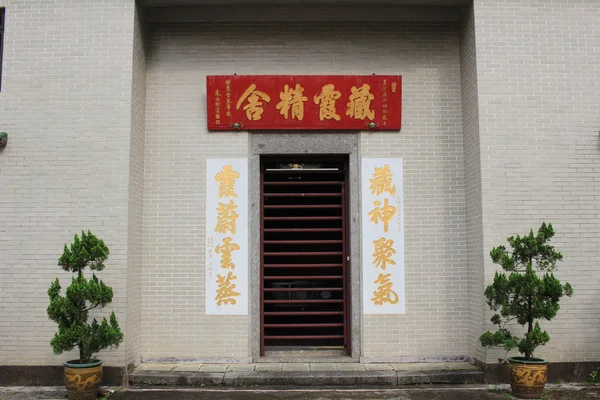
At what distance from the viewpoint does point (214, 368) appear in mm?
6715

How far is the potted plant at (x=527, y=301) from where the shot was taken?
5707 mm

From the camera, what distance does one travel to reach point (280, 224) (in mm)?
7664

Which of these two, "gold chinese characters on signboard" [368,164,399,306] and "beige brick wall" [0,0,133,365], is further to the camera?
"gold chinese characters on signboard" [368,164,399,306]

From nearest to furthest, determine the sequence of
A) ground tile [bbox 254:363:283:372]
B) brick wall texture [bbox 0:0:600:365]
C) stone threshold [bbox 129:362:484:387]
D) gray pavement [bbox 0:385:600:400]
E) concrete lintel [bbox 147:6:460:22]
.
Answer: gray pavement [bbox 0:385:600:400] → stone threshold [bbox 129:362:484:387] → brick wall texture [bbox 0:0:600:365] → ground tile [bbox 254:363:283:372] → concrete lintel [bbox 147:6:460:22]

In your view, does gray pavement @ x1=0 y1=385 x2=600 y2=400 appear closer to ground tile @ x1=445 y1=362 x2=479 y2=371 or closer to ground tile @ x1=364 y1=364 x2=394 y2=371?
ground tile @ x1=445 y1=362 x2=479 y2=371

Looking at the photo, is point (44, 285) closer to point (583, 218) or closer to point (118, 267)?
point (118, 267)

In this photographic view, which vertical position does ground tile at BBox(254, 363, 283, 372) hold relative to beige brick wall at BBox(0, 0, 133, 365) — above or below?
below

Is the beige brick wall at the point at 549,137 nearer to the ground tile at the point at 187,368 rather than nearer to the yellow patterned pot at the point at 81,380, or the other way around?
the ground tile at the point at 187,368

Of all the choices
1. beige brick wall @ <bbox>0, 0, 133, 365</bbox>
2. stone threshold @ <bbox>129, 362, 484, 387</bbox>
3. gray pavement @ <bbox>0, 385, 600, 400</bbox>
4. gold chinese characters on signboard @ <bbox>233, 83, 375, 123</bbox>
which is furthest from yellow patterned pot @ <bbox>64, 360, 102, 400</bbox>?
gold chinese characters on signboard @ <bbox>233, 83, 375, 123</bbox>

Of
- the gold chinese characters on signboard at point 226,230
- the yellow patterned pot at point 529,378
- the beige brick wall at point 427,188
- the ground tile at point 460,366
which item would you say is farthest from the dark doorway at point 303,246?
the yellow patterned pot at point 529,378

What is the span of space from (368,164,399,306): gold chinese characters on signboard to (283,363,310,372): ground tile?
120 centimetres

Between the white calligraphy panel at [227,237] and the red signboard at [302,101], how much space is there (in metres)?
0.62

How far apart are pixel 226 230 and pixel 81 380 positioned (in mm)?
2457

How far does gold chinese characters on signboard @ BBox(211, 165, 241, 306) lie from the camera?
702 centimetres
